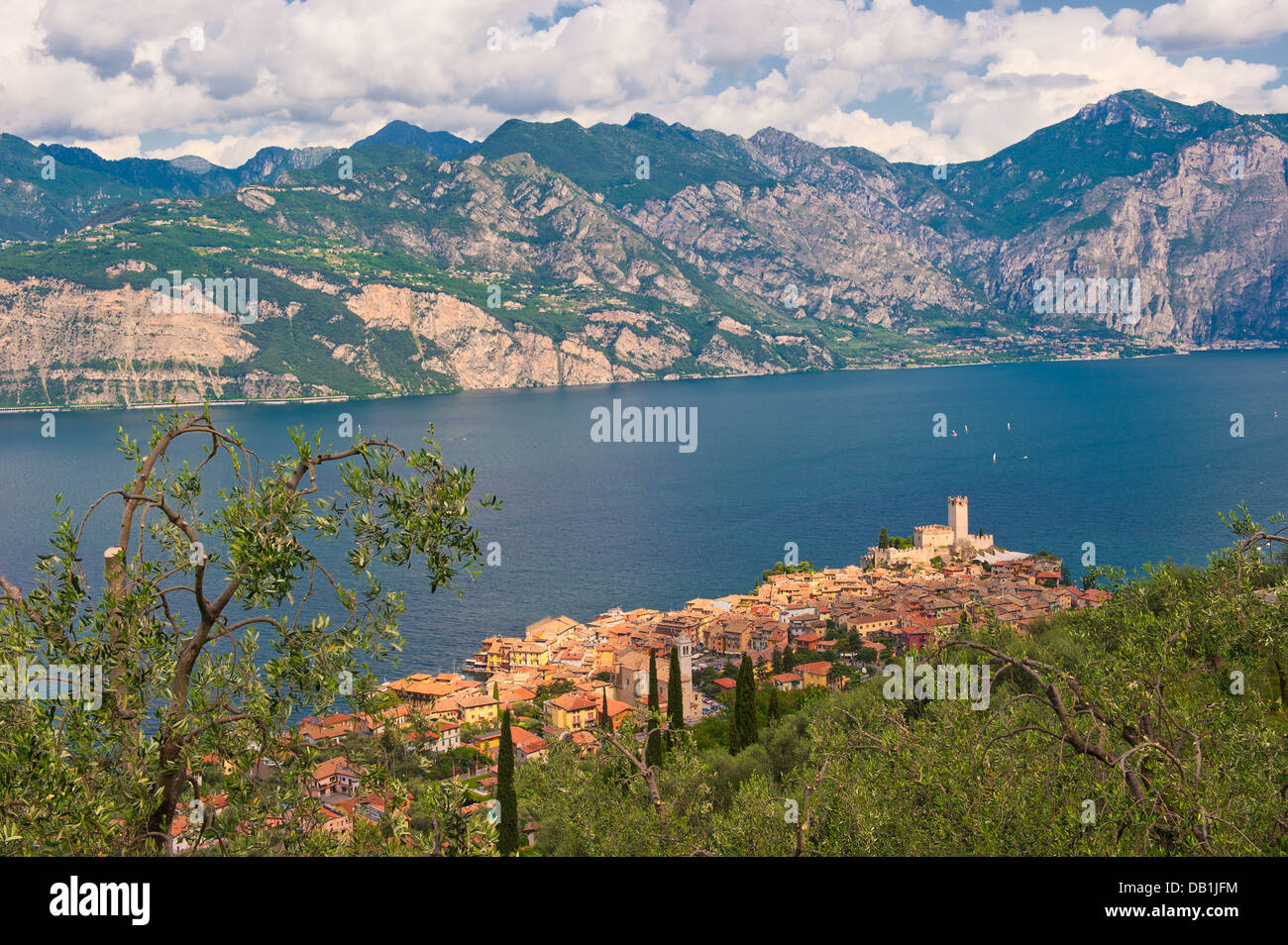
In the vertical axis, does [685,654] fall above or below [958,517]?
below

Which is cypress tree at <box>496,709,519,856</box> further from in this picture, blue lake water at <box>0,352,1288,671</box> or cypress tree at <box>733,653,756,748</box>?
blue lake water at <box>0,352,1288,671</box>

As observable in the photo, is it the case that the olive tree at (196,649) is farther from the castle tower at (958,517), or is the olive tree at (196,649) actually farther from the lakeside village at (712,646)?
the castle tower at (958,517)

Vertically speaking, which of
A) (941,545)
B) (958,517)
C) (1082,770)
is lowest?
(941,545)

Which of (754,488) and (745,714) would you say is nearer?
(745,714)

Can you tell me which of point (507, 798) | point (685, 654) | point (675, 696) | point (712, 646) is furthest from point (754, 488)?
point (507, 798)

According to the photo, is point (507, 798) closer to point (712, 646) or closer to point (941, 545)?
point (712, 646)

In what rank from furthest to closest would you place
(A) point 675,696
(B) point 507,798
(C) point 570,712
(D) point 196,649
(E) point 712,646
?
(E) point 712,646, (C) point 570,712, (A) point 675,696, (B) point 507,798, (D) point 196,649

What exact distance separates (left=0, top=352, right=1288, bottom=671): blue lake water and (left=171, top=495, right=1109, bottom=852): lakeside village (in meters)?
5.42

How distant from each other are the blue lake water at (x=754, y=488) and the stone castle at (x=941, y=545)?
361 centimetres

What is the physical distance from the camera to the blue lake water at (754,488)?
7694 centimetres

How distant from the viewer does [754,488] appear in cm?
11275

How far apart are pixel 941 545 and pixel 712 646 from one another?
32455 mm

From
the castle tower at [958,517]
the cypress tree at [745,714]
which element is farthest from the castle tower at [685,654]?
the castle tower at [958,517]

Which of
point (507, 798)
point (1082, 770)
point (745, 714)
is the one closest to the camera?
point (1082, 770)
